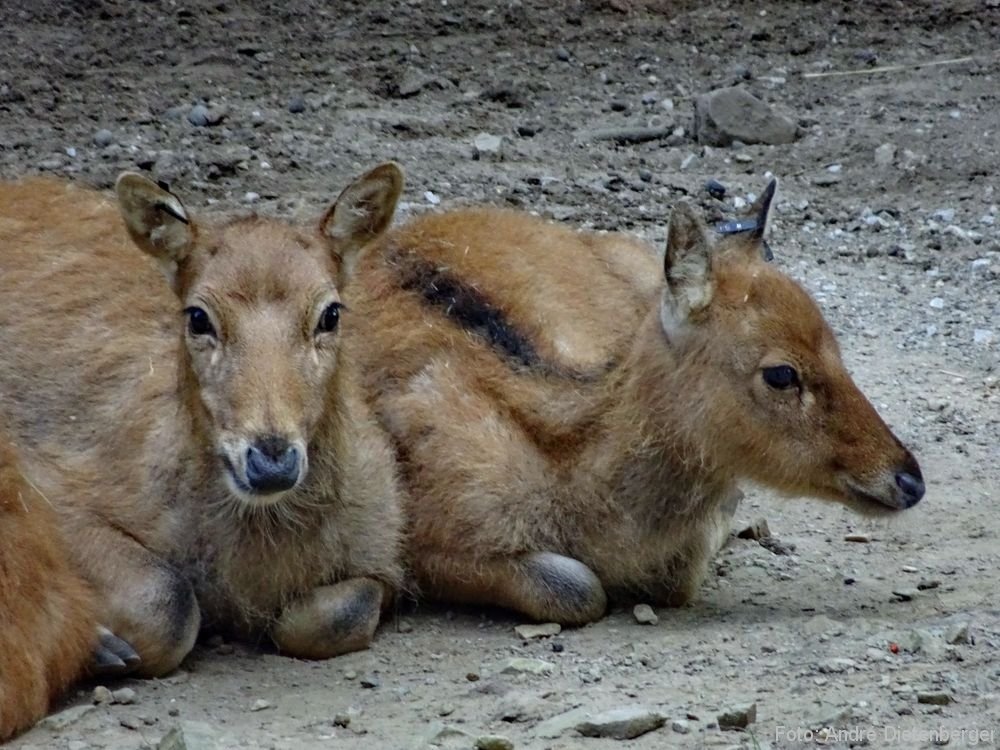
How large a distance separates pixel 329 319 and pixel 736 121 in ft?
25.3

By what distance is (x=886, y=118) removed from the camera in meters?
16.1

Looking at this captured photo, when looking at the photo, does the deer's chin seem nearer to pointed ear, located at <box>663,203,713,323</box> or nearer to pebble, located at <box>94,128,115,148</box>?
pointed ear, located at <box>663,203,713,323</box>

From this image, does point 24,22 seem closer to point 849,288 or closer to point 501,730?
point 849,288

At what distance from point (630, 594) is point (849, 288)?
4657 millimetres

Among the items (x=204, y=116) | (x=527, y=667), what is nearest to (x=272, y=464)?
(x=527, y=667)

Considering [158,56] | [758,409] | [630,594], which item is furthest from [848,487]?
[158,56]

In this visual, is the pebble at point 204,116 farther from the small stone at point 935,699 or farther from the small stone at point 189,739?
the small stone at point 935,699

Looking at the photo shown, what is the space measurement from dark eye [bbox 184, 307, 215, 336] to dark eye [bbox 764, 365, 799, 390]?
101 inches

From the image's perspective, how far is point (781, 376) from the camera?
8.95 metres

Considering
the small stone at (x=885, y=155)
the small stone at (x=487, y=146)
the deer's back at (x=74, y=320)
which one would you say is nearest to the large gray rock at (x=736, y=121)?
the small stone at (x=885, y=155)

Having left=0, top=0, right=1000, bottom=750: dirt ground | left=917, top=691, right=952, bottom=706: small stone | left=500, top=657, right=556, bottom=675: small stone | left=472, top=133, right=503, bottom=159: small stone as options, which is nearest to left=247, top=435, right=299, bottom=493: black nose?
left=0, top=0, right=1000, bottom=750: dirt ground

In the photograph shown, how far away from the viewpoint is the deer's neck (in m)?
9.22

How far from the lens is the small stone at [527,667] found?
27.5 ft

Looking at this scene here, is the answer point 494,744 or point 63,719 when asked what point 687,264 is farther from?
point 63,719
